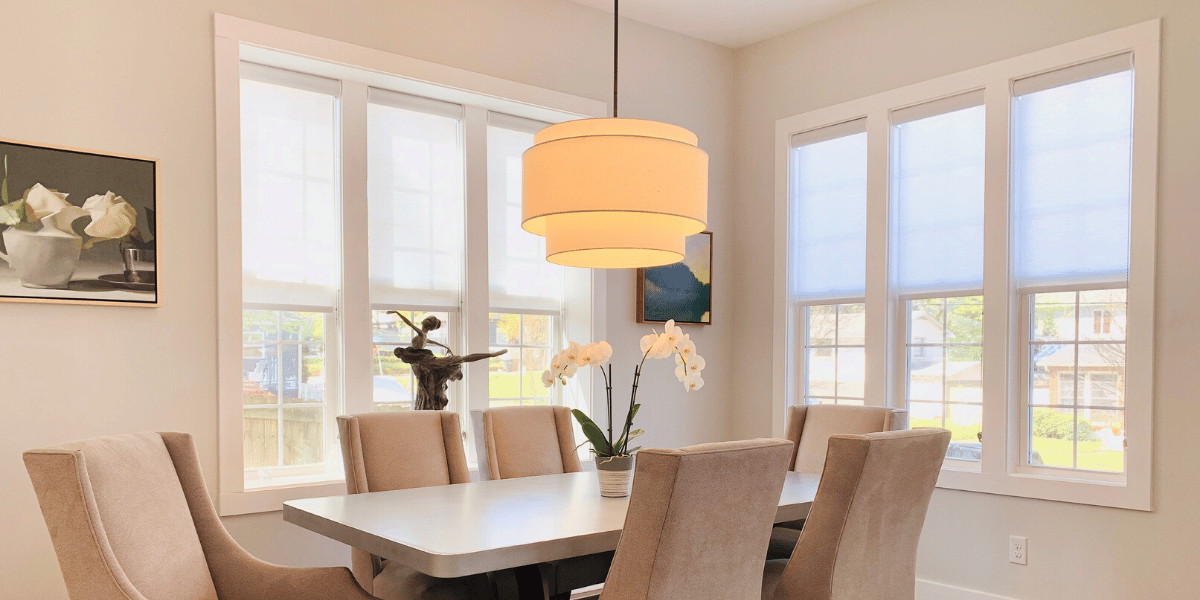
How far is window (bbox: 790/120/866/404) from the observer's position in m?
4.67

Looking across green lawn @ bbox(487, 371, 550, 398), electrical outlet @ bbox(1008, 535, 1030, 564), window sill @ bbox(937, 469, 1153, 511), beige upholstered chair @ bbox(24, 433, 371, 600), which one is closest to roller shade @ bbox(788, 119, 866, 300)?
window sill @ bbox(937, 469, 1153, 511)

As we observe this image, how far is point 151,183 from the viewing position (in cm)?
325

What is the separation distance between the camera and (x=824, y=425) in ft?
11.4

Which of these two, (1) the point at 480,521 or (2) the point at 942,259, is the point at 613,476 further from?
(2) the point at 942,259

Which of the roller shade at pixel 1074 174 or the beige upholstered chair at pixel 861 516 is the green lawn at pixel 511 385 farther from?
the roller shade at pixel 1074 174

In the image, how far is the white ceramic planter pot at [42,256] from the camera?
295 cm

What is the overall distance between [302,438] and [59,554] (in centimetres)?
205

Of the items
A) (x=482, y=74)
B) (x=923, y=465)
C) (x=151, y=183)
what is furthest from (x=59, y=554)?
(x=482, y=74)

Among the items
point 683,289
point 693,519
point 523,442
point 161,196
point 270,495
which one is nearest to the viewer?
point 693,519

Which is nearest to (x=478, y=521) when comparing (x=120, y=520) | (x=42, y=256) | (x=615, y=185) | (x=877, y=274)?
(x=120, y=520)

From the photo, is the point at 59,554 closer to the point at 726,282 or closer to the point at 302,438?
the point at 302,438

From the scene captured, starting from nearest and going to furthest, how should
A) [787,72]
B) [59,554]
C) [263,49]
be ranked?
[59,554]
[263,49]
[787,72]

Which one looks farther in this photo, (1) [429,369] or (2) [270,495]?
(1) [429,369]

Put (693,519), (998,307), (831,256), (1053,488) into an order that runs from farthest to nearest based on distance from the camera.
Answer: (831,256) → (998,307) → (1053,488) → (693,519)
